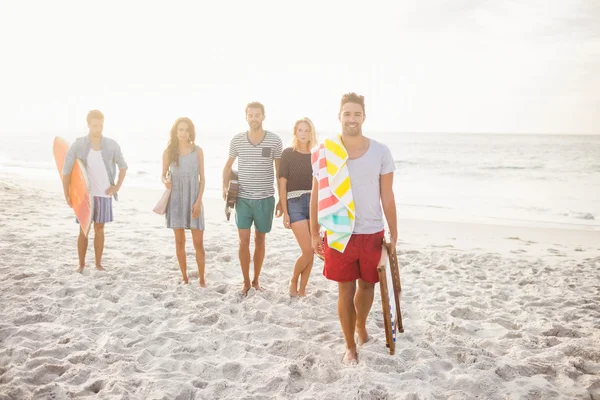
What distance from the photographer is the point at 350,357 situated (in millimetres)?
2979

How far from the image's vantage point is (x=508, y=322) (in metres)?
3.73

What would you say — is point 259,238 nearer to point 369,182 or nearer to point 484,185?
point 369,182

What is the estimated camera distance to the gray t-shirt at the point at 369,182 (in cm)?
269

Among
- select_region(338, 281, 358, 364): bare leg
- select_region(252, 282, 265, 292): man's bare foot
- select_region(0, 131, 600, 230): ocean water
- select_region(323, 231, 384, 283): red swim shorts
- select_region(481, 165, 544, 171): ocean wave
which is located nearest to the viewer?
select_region(323, 231, 384, 283): red swim shorts

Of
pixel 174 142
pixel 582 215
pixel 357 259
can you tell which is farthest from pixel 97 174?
pixel 582 215

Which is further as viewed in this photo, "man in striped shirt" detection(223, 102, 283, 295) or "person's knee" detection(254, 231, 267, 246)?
"person's knee" detection(254, 231, 267, 246)

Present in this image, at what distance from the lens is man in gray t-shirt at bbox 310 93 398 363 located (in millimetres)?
2697

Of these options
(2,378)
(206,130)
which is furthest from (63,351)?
(206,130)

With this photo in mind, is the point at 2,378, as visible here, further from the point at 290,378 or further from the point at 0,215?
the point at 0,215

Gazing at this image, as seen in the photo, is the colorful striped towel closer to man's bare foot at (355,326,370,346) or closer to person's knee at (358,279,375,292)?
person's knee at (358,279,375,292)

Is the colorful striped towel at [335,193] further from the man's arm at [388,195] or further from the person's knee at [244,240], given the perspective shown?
the person's knee at [244,240]

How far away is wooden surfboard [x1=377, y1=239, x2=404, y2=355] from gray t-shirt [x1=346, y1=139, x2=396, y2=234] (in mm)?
198

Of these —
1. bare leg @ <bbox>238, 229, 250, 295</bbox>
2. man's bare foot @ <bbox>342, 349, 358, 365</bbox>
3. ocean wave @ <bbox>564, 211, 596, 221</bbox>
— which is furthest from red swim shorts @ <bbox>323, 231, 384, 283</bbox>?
ocean wave @ <bbox>564, 211, 596, 221</bbox>

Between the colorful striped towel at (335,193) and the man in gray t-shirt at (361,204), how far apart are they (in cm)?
7
